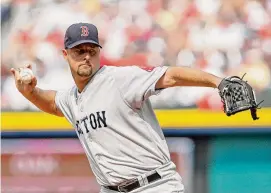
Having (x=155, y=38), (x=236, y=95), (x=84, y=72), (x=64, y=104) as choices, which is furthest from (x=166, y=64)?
(x=236, y=95)

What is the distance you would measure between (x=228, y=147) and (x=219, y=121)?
0.28m

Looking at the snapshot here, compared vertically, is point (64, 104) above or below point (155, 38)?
below

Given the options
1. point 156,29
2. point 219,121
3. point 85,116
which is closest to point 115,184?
point 85,116

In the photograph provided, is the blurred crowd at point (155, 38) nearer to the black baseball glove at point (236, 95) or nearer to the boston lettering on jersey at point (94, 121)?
the boston lettering on jersey at point (94, 121)

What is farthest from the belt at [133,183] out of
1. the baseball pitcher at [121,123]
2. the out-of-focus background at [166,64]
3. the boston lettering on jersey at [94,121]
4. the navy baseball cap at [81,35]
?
the out-of-focus background at [166,64]

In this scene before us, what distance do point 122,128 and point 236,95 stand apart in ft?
2.25

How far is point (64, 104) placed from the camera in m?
4.75

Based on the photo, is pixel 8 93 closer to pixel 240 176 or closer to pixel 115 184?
Answer: pixel 240 176

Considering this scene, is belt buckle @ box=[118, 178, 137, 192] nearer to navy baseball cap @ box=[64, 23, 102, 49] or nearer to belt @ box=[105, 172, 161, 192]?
belt @ box=[105, 172, 161, 192]

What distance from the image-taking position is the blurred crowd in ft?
25.5

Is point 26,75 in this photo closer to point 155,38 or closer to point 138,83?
point 138,83

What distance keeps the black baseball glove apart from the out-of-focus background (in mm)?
3531

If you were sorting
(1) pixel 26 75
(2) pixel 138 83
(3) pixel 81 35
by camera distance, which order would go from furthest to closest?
(1) pixel 26 75 < (3) pixel 81 35 < (2) pixel 138 83

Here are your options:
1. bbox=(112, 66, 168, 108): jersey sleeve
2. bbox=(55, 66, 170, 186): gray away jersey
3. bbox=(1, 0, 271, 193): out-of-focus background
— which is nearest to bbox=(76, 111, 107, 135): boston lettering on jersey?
bbox=(55, 66, 170, 186): gray away jersey
